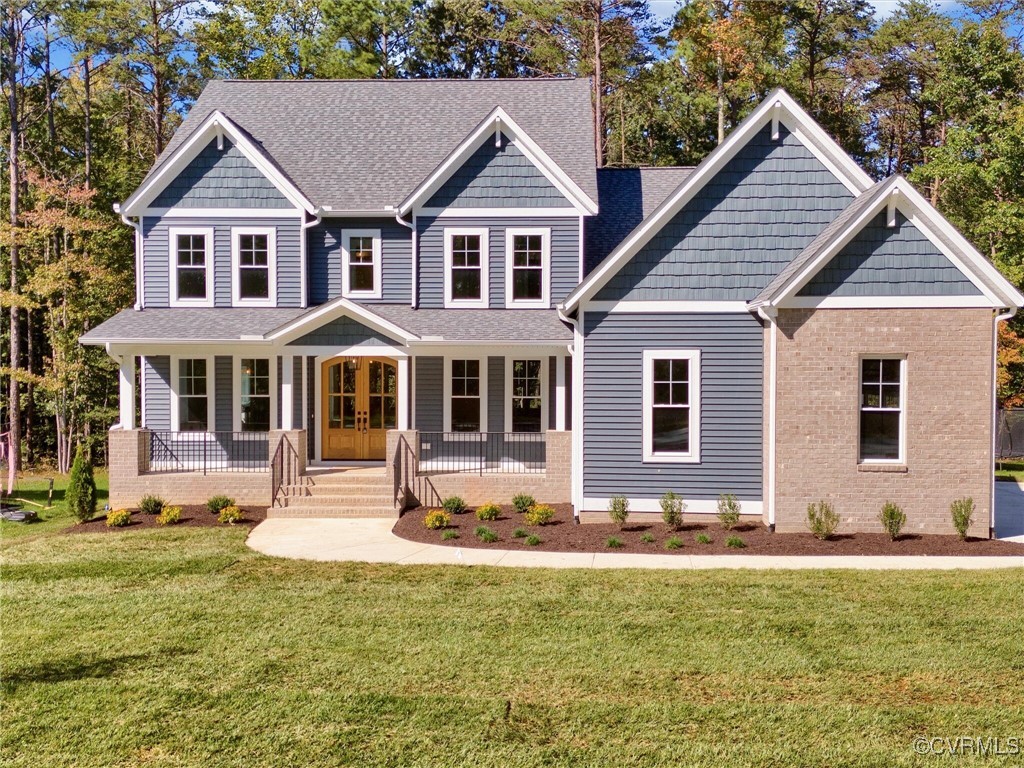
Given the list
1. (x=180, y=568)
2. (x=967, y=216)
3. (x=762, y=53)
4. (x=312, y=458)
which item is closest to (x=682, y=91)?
(x=762, y=53)

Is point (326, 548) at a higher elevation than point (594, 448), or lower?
lower

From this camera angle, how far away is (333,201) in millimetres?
20203

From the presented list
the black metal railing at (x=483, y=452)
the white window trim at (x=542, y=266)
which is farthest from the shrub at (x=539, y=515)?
the white window trim at (x=542, y=266)

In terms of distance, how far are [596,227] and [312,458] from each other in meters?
8.17

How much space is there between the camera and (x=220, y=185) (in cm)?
1995

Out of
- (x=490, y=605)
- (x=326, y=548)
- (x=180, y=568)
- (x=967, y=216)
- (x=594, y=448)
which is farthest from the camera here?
(x=967, y=216)

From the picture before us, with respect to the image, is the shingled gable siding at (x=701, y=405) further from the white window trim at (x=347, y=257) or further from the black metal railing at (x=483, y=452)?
the white window trim at (x=347, y=257)

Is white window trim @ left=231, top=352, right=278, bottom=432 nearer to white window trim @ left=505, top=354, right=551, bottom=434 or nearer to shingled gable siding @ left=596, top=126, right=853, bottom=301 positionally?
white window trim @ left=505, top=354, right=551, bottom=434

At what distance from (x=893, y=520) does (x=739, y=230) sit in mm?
5308

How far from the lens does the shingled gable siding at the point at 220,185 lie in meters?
19.9

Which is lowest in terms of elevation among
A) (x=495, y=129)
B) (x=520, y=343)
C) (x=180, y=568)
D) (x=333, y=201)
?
(x=180, y=568)

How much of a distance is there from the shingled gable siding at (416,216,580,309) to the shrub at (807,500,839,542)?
7.47 m

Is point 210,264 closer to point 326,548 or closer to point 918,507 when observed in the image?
point 326,548

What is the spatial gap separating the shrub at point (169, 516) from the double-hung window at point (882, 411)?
37.9 ft
